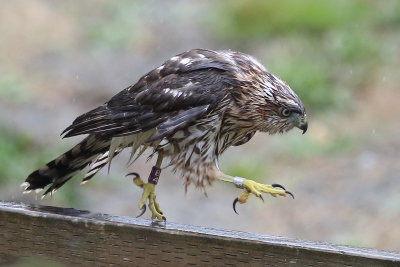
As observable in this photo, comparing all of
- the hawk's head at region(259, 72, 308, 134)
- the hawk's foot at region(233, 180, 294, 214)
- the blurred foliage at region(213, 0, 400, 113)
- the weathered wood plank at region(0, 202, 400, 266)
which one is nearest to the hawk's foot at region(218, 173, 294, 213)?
the hawk's foot at region(233, 180, 294, 214)

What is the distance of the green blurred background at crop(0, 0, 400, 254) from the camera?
25.2ft

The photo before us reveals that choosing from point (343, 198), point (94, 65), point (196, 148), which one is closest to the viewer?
point (196, 148)

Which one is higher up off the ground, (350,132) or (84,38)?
(84,38)

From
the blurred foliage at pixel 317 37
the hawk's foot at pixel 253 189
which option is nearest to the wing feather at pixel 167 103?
the hawk's foot at pixel 253 189

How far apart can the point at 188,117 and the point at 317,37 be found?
7.18 meters

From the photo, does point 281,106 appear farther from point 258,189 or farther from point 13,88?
point 13,88

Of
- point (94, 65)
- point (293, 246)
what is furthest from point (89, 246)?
point (94, 65)

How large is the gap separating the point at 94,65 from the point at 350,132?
331 cm

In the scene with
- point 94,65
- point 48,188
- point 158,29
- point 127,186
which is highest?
point 158,29

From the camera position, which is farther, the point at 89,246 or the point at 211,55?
the point at 211,55

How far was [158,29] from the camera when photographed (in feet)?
38.3

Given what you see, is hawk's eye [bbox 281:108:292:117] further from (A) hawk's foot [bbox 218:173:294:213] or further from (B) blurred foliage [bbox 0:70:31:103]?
(B) blurred foliage [bbox 0:70:31:103]

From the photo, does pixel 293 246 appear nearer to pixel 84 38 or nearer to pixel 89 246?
pixel 89 246

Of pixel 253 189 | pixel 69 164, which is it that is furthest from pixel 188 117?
pixel 69 164
